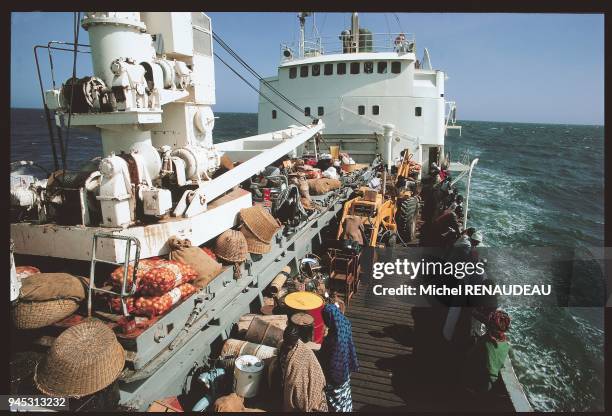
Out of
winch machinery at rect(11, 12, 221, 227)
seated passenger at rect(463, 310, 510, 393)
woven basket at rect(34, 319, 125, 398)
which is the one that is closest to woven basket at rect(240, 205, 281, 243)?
winch machinery at rect(11, 12, 221, 227)

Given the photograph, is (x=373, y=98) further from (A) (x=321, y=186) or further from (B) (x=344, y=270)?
(B) (x=344, y=270)

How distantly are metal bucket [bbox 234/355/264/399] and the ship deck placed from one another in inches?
56.4

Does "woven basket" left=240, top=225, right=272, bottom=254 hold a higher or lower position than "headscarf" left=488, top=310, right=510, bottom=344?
higher

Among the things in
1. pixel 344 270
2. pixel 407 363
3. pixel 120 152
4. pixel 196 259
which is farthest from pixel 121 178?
pixel 407 363

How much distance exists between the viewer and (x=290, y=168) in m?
12.1

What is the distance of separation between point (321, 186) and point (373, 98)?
8007 millimetres

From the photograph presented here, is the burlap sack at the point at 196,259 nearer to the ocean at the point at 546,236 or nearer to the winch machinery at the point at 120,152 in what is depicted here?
the winch machinery at the point at 120,152

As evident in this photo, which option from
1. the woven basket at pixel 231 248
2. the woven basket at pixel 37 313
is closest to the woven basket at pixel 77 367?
the woven basket at pixel 37 313

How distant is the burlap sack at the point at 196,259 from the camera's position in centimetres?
505

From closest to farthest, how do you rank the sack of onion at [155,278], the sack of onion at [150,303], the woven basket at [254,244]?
the sack of onion at [150,303] → the sack of onion at [155,278] → the woven basket at [254,244]

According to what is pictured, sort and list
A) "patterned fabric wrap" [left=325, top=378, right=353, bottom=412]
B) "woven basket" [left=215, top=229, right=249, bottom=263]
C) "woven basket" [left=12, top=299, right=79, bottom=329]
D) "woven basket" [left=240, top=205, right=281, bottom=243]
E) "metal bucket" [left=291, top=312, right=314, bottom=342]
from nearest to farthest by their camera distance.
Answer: "woven basket" [left=12, top=299, right=79, bottom=329], "patterned fabric wrap" [left=325, top=378, right=353, bottom=412], "metal bucket" [left=291, top=312, right=314, bottom=342], "woven basket" [left=215, top=229, right=249, bottom=263], "woven basket" [left=240, top=205, right=281, bottom=243]

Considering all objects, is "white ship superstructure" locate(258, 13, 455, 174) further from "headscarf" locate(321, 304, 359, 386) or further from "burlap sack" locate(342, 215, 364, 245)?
"headscarf" locate(321, 304, 359, 386)

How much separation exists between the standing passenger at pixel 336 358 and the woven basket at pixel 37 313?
9.47ft

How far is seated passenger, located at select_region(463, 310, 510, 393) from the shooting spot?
14.4ft
